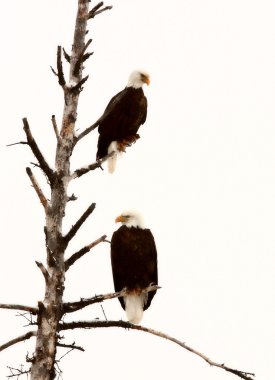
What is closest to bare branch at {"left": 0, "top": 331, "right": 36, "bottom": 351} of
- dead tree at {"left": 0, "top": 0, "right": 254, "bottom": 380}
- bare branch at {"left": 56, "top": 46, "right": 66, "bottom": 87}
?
dead tree at {"left": 0, "top": 0, "right": 254, "bottom": 380}

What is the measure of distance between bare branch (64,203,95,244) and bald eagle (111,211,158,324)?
2007mm

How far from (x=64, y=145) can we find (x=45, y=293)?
1.05 meters

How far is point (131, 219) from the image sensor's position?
5.92m

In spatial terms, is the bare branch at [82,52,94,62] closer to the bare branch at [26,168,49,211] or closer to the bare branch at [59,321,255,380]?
the bare branch at [26,168,49,211]

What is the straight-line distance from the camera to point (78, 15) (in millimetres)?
4875

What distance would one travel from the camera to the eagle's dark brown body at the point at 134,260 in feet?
18.4

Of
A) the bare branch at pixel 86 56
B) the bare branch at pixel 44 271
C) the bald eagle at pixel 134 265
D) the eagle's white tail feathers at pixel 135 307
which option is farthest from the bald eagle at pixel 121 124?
the bare branch at pixel 44 271

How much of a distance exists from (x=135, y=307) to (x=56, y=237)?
6.54 ft

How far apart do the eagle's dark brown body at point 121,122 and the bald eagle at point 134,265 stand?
1021 mm

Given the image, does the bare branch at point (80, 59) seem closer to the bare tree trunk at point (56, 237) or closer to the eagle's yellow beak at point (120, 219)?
the bare tree trunk at point (56, 237)

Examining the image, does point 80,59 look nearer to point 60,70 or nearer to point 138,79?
point 60,70

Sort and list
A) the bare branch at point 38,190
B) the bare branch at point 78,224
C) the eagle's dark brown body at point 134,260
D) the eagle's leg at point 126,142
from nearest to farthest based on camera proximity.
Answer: the bare branch at point 78,224 → the bare branch at point 38,190 → the eagle's dark brown body at point 134,260 → the eagle's leg at point 126,142

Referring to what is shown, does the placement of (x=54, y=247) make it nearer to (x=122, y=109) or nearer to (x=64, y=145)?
(x=64, y=145)

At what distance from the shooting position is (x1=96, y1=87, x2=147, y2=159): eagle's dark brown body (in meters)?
6.38
